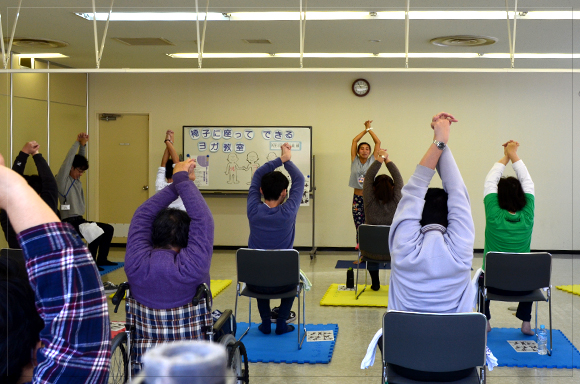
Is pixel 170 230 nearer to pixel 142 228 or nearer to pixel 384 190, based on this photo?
pixel 142 228

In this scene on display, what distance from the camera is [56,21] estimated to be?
5.26 metres

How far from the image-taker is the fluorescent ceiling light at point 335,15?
4.96 m

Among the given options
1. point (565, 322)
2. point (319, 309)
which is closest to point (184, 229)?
point (319, 309)

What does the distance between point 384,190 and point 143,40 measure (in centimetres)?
343

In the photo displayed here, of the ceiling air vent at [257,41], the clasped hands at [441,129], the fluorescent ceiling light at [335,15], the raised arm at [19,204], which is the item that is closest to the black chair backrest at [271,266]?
the clasped hands at [441,129]

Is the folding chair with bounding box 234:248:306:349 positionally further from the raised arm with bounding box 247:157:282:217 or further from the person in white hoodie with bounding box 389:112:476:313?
the person in white hoodie with bounding box 389:112:476:313

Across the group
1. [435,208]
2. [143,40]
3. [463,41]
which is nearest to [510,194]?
[435,208]

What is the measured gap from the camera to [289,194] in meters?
3.89

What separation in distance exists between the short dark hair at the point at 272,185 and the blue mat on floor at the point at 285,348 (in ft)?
3.62

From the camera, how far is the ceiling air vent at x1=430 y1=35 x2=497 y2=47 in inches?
235

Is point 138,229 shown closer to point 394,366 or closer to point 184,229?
point 184,229

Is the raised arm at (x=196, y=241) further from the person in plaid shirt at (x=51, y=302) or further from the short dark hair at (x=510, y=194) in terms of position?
the short dark hair at (x=510, y=194)

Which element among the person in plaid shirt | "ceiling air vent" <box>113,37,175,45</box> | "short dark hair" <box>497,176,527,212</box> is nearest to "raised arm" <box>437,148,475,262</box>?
the person in plaid shirt

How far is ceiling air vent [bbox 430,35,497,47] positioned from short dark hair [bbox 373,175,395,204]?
1919 mm
